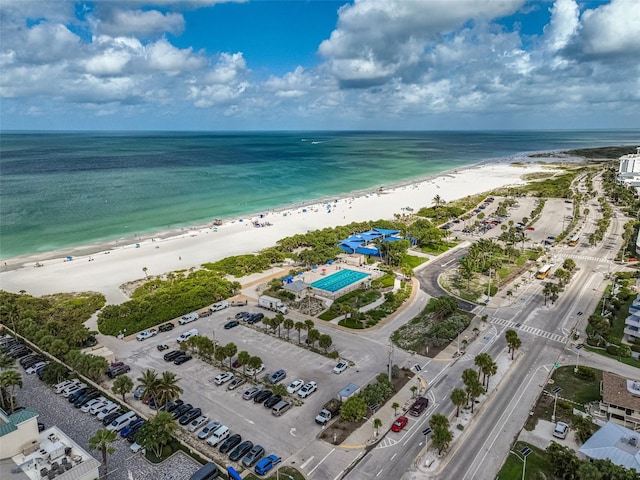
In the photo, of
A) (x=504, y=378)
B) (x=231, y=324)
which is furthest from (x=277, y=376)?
(x=504, y=378)

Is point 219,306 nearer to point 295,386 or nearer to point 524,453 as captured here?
point 295,386

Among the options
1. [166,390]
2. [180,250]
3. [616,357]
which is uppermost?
[180,250]

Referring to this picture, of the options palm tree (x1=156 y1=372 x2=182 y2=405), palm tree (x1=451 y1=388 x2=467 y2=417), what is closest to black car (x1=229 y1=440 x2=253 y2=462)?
palm tree (x1=156 y1=372 x2=182 y2=405)

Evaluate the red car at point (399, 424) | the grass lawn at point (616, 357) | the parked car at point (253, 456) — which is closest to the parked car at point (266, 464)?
the parked car at point (253, 456)

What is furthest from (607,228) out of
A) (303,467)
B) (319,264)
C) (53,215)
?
(53,215)

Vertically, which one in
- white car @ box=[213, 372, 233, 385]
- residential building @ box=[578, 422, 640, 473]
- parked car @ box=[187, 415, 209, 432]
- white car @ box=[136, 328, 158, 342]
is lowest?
parked car @ box=[187, 415, 209, 432]

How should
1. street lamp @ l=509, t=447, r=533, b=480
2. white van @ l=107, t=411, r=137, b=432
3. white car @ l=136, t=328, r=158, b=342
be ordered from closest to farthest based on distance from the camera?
street lamp @ l=509, t=447, r=533, b=480, white van @ l=107, t=411, r=137, b=432, white car @ l=136, t=328, r=158, b=342

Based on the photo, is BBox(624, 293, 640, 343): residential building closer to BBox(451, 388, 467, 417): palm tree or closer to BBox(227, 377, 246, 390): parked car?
BBox(451, 388, 467, 417): palm tree
